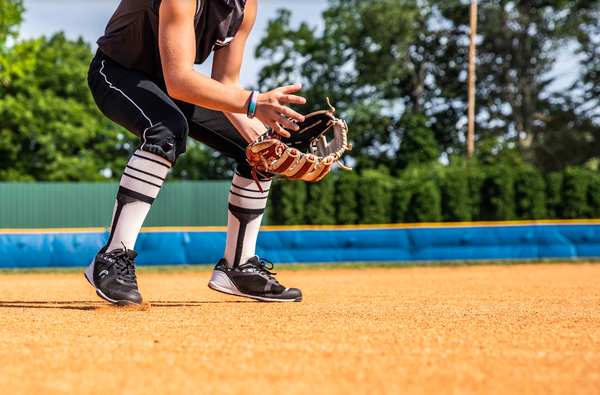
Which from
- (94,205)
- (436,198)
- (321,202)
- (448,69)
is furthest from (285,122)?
(448,69)

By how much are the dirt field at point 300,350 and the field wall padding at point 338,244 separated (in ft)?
22.8

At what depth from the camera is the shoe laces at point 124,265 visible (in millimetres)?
3072

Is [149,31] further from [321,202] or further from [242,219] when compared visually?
[321,202]

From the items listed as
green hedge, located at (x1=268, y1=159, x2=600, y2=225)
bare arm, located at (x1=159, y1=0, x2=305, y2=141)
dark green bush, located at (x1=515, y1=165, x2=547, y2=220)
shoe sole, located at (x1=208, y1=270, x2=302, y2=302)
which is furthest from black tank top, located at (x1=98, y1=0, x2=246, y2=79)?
dark green bush, located at (x1=515, y1=165, x2=547, y2=220)

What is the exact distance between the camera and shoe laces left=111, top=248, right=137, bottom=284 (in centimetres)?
307

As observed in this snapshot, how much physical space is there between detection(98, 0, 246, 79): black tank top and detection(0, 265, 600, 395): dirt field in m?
1.33

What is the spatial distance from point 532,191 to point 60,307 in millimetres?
14324

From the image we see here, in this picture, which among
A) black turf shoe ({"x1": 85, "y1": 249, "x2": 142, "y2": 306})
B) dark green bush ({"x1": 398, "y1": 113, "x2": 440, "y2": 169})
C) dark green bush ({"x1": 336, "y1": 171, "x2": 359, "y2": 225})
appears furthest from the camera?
dark green bush ({"x1": 398, "y1": 113, "x2": 440, "y2": 169})

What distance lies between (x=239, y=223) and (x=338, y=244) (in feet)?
24.1

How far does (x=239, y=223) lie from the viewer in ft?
12.0

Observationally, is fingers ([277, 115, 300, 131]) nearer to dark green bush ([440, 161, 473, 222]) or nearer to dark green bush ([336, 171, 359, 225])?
dark green bush ([336, 171, 359, 225])

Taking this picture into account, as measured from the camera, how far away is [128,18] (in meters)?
3.25

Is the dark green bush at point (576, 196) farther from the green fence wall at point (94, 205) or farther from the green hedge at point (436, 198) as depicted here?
the green fence wall at point (94, 205)

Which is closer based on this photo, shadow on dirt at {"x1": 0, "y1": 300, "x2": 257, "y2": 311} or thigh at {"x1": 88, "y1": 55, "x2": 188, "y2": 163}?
thigh at {"x1": 88, "y1": 55, "x2": 188, "y2": 163}
